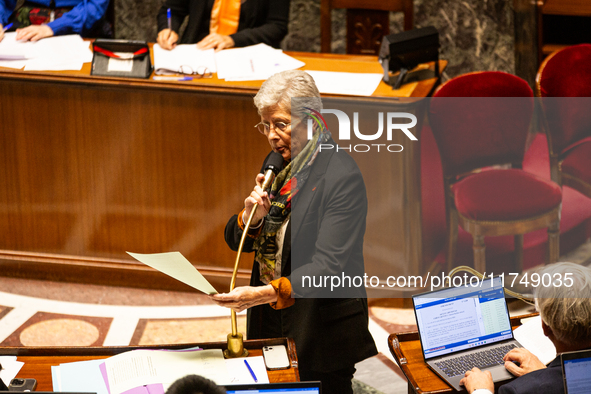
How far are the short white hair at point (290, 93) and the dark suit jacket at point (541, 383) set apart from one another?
0.91 metres

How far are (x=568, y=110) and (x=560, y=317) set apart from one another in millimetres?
2187

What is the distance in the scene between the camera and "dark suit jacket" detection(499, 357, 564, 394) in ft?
5.41

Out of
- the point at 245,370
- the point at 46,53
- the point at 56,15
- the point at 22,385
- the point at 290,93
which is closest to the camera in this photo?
the point at 22,385

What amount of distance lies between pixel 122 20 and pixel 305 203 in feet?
13.2

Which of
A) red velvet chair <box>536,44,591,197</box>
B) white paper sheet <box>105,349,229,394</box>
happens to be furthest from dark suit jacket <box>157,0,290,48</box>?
white paper sheet <box>105,349,229,394</box>

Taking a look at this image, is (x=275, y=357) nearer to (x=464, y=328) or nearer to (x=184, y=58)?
(x=464, y=328)

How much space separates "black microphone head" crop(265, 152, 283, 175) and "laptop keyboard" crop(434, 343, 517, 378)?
2.35 ft

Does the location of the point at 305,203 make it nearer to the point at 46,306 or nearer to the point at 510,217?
the point at 510,217

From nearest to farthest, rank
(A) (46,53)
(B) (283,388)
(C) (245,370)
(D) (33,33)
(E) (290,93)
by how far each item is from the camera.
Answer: (B) (283,388) → (C) (245,370) → (E) (290,93) → (A) (46,53) → (D) (33,33)

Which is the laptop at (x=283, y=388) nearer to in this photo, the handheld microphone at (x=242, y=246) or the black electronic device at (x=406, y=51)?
the handheld microphone at (x=242, y=246)

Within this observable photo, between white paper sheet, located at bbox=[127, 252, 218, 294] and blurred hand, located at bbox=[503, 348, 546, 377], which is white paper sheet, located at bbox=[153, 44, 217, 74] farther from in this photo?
blurred hand, located at bbox=[503, 348, 546, 377]

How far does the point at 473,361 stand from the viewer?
6.55ft

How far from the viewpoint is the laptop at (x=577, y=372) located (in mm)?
1555

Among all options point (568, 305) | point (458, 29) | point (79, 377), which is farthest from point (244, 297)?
point (458, 29)
